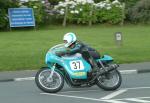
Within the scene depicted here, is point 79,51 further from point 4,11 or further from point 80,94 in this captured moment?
point 4,11

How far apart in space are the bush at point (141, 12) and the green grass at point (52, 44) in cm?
252

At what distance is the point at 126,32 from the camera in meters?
29.1

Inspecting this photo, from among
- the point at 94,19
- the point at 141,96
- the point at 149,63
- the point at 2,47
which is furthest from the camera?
the point at 94,19

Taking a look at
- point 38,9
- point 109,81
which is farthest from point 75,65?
point 38,9

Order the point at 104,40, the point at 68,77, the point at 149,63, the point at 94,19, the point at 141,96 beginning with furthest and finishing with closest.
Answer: the point at 94,19
the point at 104,40
the point at 149,63
the point at 68,77
the point at 141,96

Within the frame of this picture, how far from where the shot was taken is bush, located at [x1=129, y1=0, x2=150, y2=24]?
34.1 metres

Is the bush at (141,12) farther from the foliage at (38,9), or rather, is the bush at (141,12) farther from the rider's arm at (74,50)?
the rider's arm at (74,50)

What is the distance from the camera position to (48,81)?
1338 centimetres

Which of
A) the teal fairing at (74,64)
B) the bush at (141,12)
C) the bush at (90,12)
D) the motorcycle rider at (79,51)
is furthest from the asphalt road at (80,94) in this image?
the bush at (141,12)

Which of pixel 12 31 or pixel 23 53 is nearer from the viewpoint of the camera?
pixel 23 53

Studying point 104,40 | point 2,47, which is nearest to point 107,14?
point 104,40

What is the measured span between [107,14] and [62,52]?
20.8 metres

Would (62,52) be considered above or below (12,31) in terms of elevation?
above

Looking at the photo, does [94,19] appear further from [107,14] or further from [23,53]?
[23,53]
